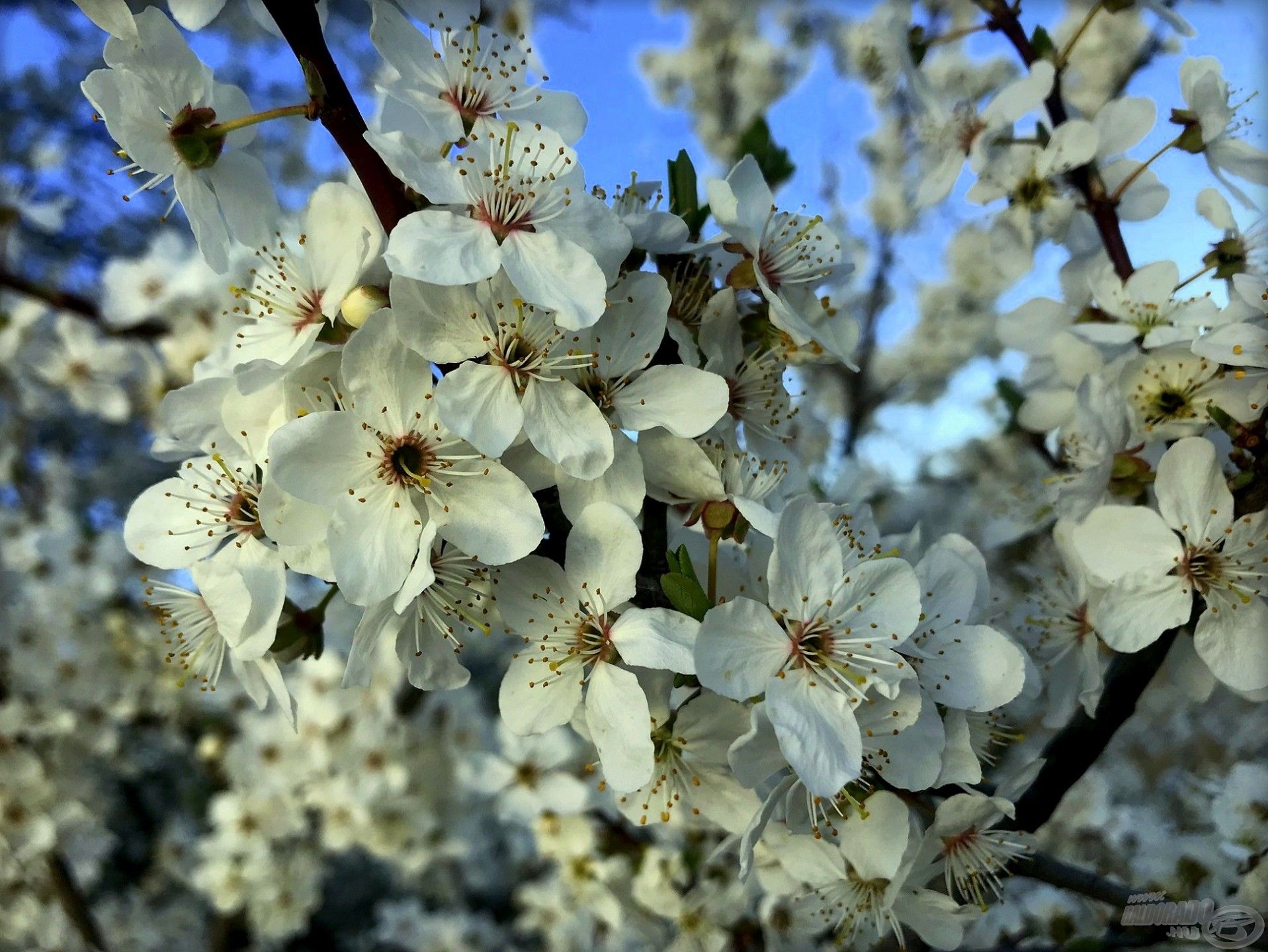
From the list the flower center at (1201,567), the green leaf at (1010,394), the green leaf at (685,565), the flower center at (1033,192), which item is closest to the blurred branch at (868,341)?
the green leaf at (1010,394)

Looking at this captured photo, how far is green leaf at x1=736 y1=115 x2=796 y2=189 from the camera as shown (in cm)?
127

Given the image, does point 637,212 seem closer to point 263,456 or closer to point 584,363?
point 584,363

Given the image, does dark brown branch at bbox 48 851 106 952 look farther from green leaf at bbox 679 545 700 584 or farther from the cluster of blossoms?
green leaf at bbox 679 545 700 584

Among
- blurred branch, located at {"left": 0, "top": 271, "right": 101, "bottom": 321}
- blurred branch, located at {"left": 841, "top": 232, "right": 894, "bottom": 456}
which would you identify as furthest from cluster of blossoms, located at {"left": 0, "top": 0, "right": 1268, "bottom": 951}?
blurred branch, located at {"left": 841, "top": 232, "right": 894, "bottom": 456}

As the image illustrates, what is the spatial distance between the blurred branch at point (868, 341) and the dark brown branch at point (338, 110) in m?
2.76

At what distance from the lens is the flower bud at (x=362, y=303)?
0.87 meters

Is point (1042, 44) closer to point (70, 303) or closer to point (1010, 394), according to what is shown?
point (1010, 394)

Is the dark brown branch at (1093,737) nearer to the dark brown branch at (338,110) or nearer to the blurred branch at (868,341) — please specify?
the dark brown branch at (338,110)

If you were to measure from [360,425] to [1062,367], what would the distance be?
0.99 m

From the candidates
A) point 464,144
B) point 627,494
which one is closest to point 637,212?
point 464,144

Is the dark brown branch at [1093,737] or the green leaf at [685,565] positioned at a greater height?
the green leaf at [685,565]

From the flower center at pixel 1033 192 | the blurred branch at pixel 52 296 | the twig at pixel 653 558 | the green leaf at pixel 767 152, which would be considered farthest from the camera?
the blurred branch at pixel 52 296

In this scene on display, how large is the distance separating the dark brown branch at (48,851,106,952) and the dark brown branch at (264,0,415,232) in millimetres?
2064

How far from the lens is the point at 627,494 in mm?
878
